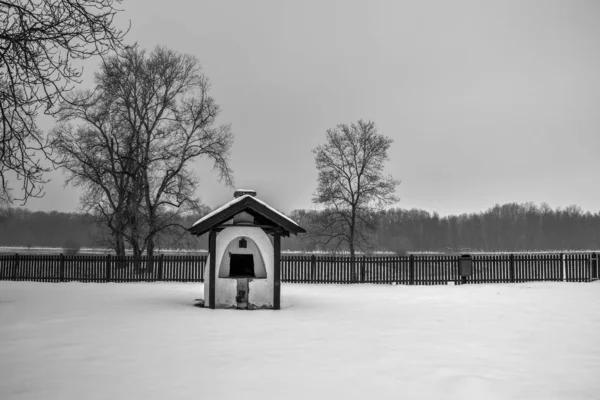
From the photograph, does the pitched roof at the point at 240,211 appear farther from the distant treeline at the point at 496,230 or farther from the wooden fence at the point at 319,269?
the distant treeline at the point at 496,230

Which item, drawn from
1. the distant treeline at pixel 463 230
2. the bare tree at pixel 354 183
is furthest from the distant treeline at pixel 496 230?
the bare tree at pixel 354 183

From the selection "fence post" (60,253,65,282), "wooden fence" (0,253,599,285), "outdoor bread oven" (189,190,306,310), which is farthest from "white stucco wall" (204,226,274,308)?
"fence post" (60,253,65,282)

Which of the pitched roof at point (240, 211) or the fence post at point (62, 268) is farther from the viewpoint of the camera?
the fence post at point (62, 268)

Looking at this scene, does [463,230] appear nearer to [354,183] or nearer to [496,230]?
[496,230]

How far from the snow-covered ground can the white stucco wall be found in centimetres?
71

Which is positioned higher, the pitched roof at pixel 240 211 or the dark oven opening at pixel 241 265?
the pitched roof at pixel 240 211

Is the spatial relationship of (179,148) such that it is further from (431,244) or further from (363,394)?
(431,244)

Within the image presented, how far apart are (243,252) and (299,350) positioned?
18.9 feet

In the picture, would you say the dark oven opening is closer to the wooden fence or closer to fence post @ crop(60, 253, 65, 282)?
the wooden fence

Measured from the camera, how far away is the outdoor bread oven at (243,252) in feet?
41.2

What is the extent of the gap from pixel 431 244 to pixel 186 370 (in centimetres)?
11280

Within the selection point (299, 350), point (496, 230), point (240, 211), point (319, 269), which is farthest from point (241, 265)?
point (496, 230)

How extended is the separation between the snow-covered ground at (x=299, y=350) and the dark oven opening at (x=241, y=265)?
1.58 meters

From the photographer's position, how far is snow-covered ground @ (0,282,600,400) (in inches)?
219
